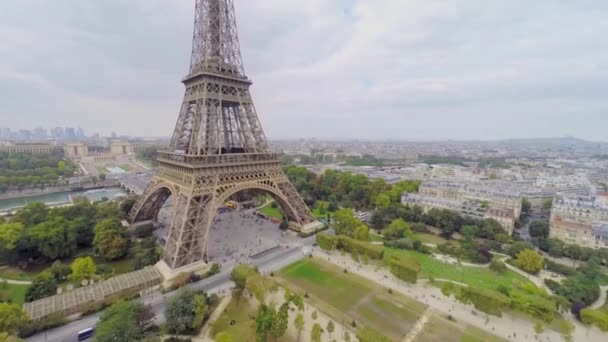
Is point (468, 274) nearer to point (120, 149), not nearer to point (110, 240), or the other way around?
point (110, 240)

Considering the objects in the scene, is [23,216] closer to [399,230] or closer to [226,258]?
[226,258]

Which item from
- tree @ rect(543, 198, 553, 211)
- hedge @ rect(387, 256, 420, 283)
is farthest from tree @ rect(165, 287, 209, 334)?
tree @ rect(543, 198, 553, 211)

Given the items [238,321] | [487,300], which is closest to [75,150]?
[238,321]

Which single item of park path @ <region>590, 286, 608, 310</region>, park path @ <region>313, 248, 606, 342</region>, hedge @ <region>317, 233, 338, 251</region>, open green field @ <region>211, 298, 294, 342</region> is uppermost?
hedge @ <region>317, 233, 338, 251</region>

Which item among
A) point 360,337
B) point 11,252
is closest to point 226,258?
point 360,337

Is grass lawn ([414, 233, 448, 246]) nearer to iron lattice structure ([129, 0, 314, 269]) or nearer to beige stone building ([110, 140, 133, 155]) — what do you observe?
iron lattice structure ([129, 0, 314, 269])

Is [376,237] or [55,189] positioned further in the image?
[55,189]
